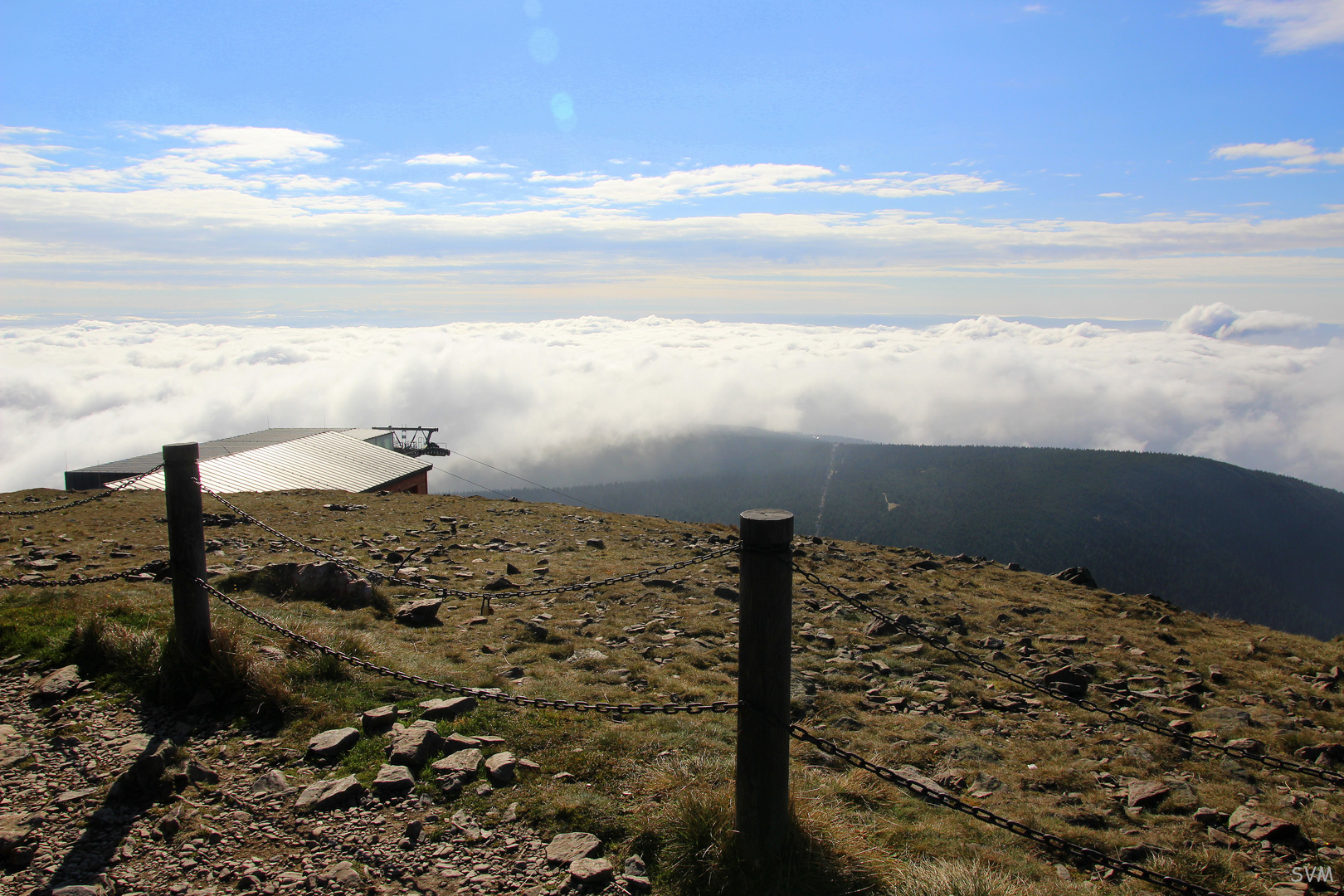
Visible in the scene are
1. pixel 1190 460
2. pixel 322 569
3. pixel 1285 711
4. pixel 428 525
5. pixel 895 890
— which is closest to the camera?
pixel 895 890

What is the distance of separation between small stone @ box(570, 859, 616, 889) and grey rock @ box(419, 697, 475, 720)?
2.18m

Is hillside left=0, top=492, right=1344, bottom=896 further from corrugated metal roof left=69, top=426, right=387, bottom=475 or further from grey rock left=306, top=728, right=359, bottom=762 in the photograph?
corrugated metal roof left=69, top=426, right=387, bottom=475

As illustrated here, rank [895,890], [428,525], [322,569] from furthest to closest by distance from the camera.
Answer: [428,525]
[322,569]
[895,890]

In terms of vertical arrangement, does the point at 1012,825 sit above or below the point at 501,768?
above

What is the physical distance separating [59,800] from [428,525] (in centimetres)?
1330

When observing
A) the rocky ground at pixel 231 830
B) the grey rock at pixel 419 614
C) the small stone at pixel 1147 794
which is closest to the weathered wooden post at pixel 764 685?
the rocky ground at pixel 231 830

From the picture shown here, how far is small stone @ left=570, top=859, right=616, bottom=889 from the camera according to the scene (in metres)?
3.98

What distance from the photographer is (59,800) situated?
468 cm

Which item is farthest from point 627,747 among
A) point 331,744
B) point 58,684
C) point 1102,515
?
point 1102,515

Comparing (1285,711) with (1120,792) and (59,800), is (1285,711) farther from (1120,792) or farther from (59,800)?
(59,800)

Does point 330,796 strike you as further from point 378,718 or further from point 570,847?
point 570,847

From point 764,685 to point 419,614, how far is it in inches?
266

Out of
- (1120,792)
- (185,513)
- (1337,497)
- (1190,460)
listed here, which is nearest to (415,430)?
(185,513)

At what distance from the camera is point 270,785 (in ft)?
15.9
